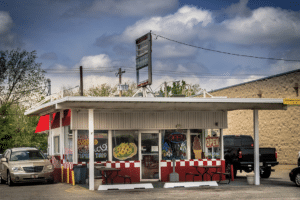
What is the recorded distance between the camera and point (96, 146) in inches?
714

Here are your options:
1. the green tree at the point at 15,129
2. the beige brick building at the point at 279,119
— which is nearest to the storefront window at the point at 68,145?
the beige brick building at the point at 279,119

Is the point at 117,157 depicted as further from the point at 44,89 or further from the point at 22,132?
the point at 44,89

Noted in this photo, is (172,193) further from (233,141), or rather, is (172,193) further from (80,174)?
(233,141)

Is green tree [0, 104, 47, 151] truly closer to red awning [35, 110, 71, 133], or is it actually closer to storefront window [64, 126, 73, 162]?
red awning [35, 110, 71, 133]

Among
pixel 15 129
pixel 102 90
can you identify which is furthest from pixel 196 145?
pixel 102 90

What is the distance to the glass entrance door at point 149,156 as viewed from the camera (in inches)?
723

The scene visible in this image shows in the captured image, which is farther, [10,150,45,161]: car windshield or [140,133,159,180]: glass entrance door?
[10,150,45,161]: car windshield

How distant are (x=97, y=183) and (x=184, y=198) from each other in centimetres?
413

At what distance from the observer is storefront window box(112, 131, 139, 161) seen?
18219 mm

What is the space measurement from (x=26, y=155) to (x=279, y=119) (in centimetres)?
1918

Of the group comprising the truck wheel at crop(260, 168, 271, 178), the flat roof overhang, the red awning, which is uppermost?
the flat roof overhang

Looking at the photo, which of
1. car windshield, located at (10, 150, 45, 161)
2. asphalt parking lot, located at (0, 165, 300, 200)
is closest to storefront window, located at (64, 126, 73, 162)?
car windshield, located at (10, 150, 45, 161)

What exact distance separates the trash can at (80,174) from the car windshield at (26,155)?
2639mm

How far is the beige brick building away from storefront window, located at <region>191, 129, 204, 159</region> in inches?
510
